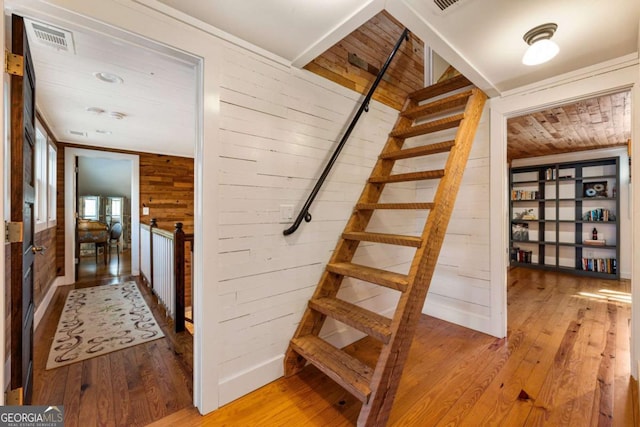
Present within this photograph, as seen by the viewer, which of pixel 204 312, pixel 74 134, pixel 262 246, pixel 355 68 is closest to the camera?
pixel 204 312

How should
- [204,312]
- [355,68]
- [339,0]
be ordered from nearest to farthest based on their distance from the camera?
[339,0] → [204,312] → [355,68]

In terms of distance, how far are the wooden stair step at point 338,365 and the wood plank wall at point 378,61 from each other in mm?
1907

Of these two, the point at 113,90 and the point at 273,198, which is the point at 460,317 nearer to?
the point at 273,198

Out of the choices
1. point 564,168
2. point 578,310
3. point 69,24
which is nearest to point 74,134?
point 69,24

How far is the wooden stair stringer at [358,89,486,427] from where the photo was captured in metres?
1.38

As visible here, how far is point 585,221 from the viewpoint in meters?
5.05

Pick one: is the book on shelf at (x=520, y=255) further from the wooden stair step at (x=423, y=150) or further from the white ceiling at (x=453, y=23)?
the wooden stair step at (x=423, y=150)

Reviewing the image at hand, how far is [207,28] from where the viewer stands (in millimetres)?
1532

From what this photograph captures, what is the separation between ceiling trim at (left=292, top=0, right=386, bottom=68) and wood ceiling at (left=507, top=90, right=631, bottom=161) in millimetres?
2391

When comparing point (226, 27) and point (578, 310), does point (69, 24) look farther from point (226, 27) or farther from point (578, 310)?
point (578, 310)

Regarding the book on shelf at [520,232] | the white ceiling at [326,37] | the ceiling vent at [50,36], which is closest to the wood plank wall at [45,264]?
the white ceiling at [326,37]

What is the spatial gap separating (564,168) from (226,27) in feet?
21.1

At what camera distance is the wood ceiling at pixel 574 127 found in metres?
3.14

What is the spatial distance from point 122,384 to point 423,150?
2629mm
